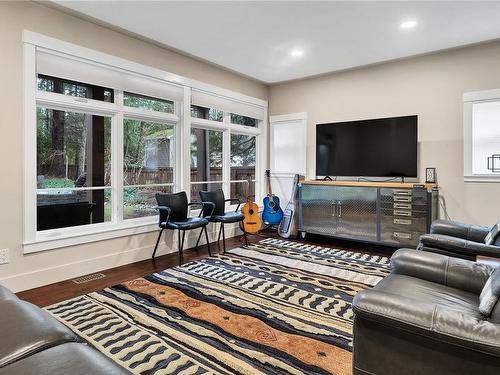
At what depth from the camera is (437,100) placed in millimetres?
4227

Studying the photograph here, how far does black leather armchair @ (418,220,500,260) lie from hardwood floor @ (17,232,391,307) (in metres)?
1.25

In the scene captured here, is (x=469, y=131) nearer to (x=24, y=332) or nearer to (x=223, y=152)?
(x=223, y=152)

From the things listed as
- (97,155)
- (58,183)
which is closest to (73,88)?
(97,155)

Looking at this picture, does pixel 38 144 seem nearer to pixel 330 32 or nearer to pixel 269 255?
pixel 269 255

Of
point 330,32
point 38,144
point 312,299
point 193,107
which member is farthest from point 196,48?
point 312,299

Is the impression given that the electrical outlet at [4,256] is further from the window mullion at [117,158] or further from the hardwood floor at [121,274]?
the window mullion at [117,158]

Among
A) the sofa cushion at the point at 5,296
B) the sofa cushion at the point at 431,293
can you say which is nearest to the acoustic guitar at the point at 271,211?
the sofa cushion at the point at 431,293

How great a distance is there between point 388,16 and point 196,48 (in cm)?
228

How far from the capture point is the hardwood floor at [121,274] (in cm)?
277

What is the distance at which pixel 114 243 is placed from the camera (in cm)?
364

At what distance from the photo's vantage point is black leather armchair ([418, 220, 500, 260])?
246cm

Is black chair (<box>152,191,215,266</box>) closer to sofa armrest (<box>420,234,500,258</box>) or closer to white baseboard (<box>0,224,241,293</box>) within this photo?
white baseboard (<box>0,224,241,293</box>)

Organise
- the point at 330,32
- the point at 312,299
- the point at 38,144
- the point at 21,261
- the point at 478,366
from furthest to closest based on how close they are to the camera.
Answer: the point at 330,32 → the point at 38,144 → the point at 21,261 → the point at 312,299 → the point at 478,366

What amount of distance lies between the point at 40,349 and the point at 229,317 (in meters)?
1.53
